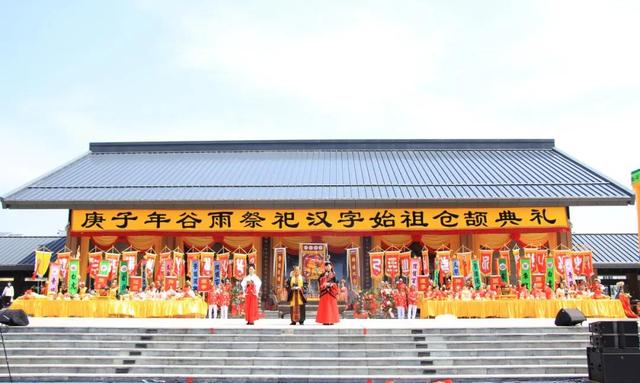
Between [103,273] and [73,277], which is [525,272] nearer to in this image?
[103,273]

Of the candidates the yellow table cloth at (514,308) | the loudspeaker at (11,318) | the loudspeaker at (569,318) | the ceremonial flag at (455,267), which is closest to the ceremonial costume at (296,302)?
the yellow table cloth at (514,308)

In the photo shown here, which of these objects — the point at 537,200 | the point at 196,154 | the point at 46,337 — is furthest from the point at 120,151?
the point at 537,200

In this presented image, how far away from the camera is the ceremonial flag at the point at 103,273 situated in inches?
830

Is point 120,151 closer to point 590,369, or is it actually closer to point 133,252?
point 133,252

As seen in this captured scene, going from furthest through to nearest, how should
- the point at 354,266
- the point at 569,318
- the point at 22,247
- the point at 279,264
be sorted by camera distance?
the point at 22,247
the point at 279,264
the point at 354,266
the point at 569,318

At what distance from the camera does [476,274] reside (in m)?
20.9

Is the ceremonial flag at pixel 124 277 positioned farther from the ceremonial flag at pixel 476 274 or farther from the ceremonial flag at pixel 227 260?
the ceremonial flag at pixel 476 274

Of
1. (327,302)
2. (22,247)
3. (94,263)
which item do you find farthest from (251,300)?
(22,247)

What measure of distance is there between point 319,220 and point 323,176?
10.2 ft

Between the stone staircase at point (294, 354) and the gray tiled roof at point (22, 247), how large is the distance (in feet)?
47.5

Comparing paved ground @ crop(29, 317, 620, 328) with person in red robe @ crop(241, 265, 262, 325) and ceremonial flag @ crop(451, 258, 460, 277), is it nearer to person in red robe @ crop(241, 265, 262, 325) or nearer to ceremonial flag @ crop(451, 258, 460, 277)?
person in red robe @ crop(241, 265, 262, 325)

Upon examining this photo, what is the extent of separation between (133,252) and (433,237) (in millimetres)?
11606

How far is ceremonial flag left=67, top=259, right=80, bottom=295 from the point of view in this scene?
21.0 meters

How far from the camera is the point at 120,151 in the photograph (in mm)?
30547
